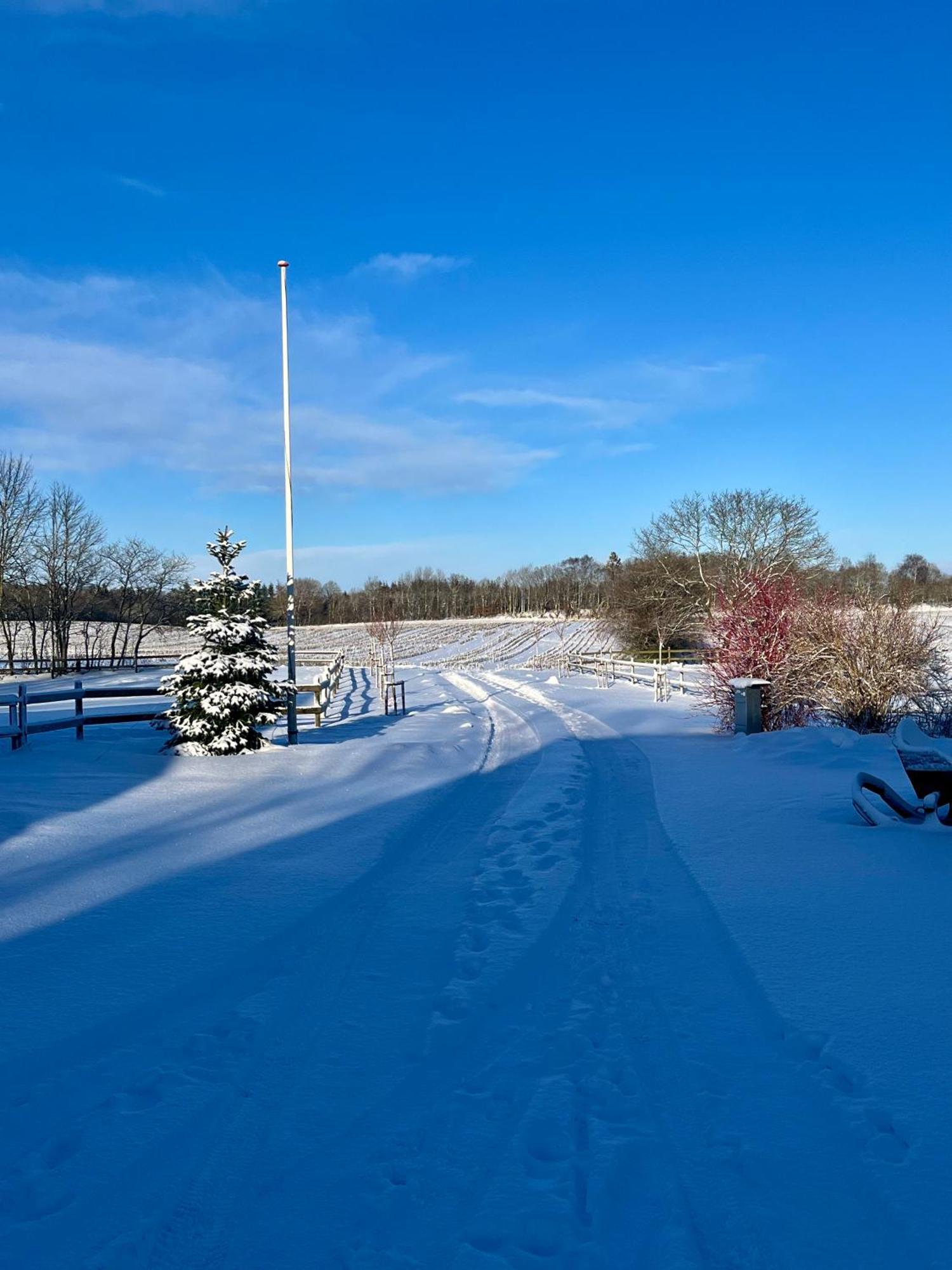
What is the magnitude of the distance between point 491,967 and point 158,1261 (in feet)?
8.15

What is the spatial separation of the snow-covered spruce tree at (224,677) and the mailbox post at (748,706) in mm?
8191

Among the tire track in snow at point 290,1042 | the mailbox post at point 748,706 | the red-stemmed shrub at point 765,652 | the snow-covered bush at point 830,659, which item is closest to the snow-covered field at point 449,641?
the red-stemmed shrub at point 765,652

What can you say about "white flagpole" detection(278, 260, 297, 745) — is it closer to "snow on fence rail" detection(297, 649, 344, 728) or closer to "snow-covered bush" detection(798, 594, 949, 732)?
"snow on fence rail" detection(297, 649, 344, 728)

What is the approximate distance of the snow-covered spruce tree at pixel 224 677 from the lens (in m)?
13.3

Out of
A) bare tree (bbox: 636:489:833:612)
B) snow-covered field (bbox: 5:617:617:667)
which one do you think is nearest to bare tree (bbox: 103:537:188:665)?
snow-covered field (bbox: 5:617:617:667)

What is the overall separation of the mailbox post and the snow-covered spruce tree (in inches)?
322

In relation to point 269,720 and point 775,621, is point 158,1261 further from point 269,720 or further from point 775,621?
point 775,621

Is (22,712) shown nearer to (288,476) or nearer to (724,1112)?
(288,476)

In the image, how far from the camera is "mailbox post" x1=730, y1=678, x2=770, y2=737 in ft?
48.6

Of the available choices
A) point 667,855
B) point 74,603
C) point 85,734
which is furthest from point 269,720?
point 74,603

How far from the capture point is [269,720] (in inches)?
546

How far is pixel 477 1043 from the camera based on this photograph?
3.89 metres

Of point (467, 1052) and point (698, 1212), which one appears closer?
point (698, 1212)

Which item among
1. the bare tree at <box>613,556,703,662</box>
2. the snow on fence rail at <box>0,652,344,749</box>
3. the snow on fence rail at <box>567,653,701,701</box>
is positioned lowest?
the snow on fence rail at <box>567,653,701,701</box>
